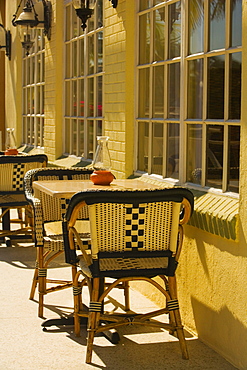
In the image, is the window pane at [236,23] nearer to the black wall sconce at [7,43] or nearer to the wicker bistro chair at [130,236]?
the wicker bistro chair at [130,236]

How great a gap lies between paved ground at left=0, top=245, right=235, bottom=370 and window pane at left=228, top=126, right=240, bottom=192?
987 mm

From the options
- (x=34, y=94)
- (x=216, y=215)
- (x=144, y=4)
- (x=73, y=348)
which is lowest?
(x=73, y=348)

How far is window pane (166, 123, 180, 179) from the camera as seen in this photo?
4965mm

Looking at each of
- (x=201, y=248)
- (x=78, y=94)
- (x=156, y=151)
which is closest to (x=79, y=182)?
(x=156, y=151)

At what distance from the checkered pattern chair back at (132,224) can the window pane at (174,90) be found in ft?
4.20

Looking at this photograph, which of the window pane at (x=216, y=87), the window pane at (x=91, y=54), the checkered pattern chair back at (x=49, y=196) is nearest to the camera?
the window pane at (x=216, y=87)

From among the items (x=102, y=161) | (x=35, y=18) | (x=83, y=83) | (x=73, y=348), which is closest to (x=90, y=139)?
(x=83, y=83)

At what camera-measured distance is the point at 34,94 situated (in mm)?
9969

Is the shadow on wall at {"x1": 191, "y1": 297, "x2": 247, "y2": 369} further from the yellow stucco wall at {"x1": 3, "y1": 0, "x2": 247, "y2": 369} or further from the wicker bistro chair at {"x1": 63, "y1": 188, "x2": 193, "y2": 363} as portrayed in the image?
A: the wicker bistro chair at {"x1": 63, "y1": 188, "x2": 193, "y2": 363}

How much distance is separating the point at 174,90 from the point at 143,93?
709mm

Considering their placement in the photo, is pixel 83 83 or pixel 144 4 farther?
pixel 83 83

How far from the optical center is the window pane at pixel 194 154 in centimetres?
457

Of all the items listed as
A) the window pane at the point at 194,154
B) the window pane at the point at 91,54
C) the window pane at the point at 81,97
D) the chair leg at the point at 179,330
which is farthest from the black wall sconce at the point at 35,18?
the chair leg at the point at 179,330

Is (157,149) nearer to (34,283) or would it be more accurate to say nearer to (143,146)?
(143,146)
